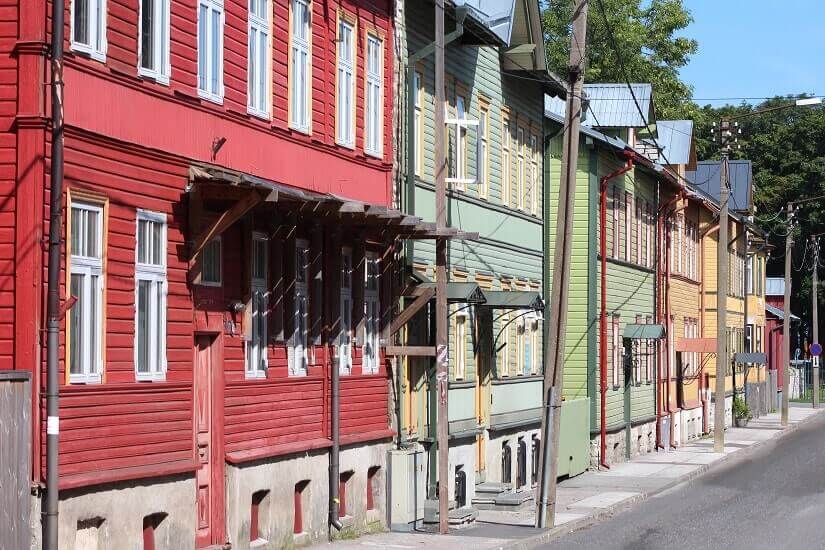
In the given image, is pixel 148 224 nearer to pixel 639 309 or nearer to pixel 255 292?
pixel 255 292

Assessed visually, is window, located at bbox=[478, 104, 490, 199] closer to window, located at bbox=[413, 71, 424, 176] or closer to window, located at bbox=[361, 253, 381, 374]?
window, located at bbox=[413, 71, 424, 176]

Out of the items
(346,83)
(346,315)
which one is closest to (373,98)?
(346,83)

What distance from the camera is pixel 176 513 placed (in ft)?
51.6

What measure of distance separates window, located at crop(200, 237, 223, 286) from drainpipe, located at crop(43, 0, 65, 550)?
130 inches

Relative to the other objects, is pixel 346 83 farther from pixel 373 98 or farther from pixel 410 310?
pixel 410 310

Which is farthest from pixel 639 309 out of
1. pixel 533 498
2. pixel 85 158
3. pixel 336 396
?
pixel 85 158

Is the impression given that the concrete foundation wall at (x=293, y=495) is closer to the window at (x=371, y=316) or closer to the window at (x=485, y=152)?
the window at (x=371, y=316)

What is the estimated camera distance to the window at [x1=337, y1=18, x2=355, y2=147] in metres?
20.6

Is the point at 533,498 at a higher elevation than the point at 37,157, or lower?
lower

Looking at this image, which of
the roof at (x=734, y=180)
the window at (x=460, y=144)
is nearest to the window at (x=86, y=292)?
the window at (x=460, y=144)

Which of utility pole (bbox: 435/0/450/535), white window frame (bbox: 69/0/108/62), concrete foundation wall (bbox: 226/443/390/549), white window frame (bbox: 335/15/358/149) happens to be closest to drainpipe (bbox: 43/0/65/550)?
white window frame (bbox: 69/0/108/62)

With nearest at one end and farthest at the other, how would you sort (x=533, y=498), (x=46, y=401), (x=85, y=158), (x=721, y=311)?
1. (x=46, y=401)
2. (x=85, y=158)
3. (x=533, y=498)
4. (x=721, y=311)

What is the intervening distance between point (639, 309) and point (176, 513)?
27948 mm

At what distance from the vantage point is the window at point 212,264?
55.0 ft
